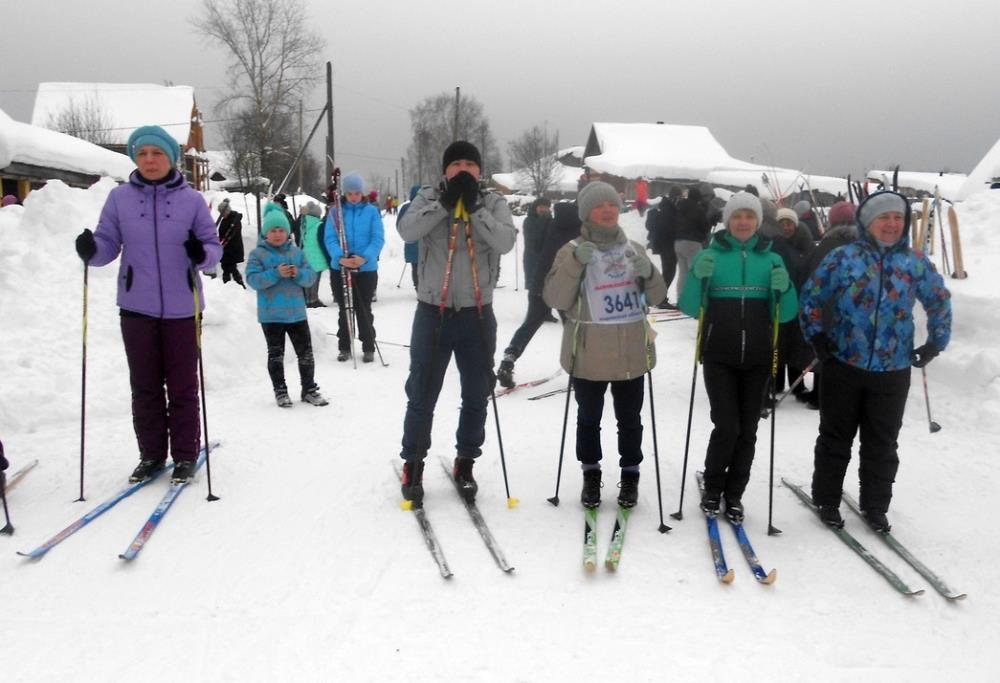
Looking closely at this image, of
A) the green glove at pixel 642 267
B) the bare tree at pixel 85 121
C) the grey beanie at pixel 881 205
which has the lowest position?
the green glove at pixel 642 267

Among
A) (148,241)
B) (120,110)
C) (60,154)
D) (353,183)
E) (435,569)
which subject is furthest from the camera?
(120,110)

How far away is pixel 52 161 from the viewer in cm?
1280

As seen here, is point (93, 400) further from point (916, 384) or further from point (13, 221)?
point (916, 384)

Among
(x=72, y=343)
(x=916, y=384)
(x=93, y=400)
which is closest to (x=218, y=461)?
(x=93, y=400)

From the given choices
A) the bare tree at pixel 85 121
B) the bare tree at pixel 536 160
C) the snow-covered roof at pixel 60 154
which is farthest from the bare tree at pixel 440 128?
the snow-covered roof at pixel 60 154

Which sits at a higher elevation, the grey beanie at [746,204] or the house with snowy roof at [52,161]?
the house with snowy roof at [52,161]

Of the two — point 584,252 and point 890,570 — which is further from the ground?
point 584,252

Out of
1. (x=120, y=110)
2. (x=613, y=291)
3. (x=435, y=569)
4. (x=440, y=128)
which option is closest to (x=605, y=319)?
(x=613, y=291)

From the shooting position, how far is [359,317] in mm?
8117

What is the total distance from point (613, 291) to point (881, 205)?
145 cm

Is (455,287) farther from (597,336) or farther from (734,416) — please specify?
(734,416)

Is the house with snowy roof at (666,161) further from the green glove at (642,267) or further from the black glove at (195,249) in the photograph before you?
the black glove at (195,249)

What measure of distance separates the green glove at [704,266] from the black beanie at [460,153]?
1316 mm

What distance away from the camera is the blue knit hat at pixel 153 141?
13.2 ft
